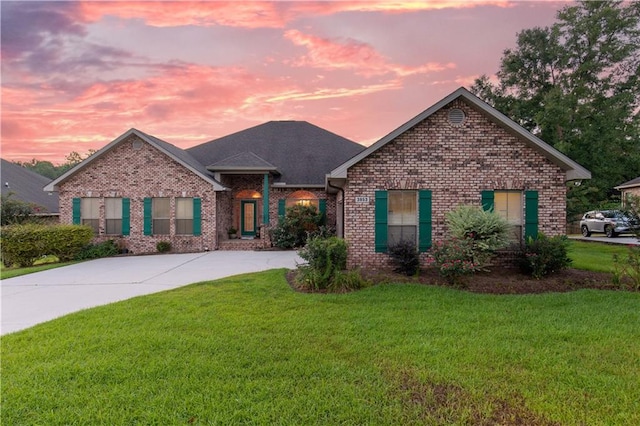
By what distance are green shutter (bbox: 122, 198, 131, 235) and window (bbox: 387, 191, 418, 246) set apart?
39.5 feet

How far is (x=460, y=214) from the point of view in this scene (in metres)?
8.30

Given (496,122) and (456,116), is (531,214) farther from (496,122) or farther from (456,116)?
(456,116)

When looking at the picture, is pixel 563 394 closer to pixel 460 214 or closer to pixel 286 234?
pixel 460 214

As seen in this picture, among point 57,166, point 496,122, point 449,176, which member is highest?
point 57,166

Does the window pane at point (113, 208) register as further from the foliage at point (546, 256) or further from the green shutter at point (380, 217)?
the foliage at point (546, 256)

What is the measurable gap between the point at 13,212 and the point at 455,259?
769 inches

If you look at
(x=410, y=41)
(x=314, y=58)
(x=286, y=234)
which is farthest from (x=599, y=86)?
(x=286, y=234)

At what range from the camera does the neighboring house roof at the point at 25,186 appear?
21.8 meters

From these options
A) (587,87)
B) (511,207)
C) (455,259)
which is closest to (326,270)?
(455,259)

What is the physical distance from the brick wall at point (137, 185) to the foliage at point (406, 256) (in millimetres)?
9486

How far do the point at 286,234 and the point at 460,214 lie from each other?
901 centimetres

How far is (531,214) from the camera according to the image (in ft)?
29.8

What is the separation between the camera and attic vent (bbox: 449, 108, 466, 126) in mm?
9102

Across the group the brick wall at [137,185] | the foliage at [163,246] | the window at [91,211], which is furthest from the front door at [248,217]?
the window at [91,211]
